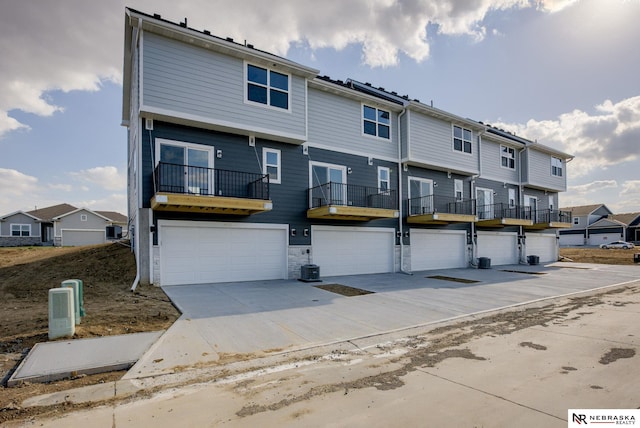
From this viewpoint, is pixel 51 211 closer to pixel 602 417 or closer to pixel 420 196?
pixel 420 196

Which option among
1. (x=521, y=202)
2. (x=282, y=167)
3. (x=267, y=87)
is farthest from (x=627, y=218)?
(x=267, y=87)

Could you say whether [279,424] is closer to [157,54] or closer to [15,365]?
[15,365]

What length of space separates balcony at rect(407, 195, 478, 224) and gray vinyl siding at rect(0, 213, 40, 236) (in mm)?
36380

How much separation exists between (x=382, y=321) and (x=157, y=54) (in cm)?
1044

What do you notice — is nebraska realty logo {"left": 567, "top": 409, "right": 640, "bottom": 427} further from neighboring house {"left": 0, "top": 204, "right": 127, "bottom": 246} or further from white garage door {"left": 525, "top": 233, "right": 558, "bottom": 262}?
neighboring house {"left": 0, "top": 204, "right": 127, "bottom": 246}

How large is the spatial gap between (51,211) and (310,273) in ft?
118

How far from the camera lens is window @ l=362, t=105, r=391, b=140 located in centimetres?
1597

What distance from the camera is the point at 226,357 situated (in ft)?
16.7

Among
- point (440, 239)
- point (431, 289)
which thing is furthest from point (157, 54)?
point (440, 239)

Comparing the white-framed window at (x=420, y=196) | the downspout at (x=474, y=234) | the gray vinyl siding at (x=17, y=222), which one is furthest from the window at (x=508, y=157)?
the gray vinyl siding at (x=17, y=222)

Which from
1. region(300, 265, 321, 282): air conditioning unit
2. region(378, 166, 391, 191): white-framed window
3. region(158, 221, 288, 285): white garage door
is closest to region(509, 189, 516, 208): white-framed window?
region(378, 166, 391, 191): white-framed window

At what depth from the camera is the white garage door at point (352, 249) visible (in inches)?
568

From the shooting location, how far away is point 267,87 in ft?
41.7

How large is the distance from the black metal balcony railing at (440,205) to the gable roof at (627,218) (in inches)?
1757
